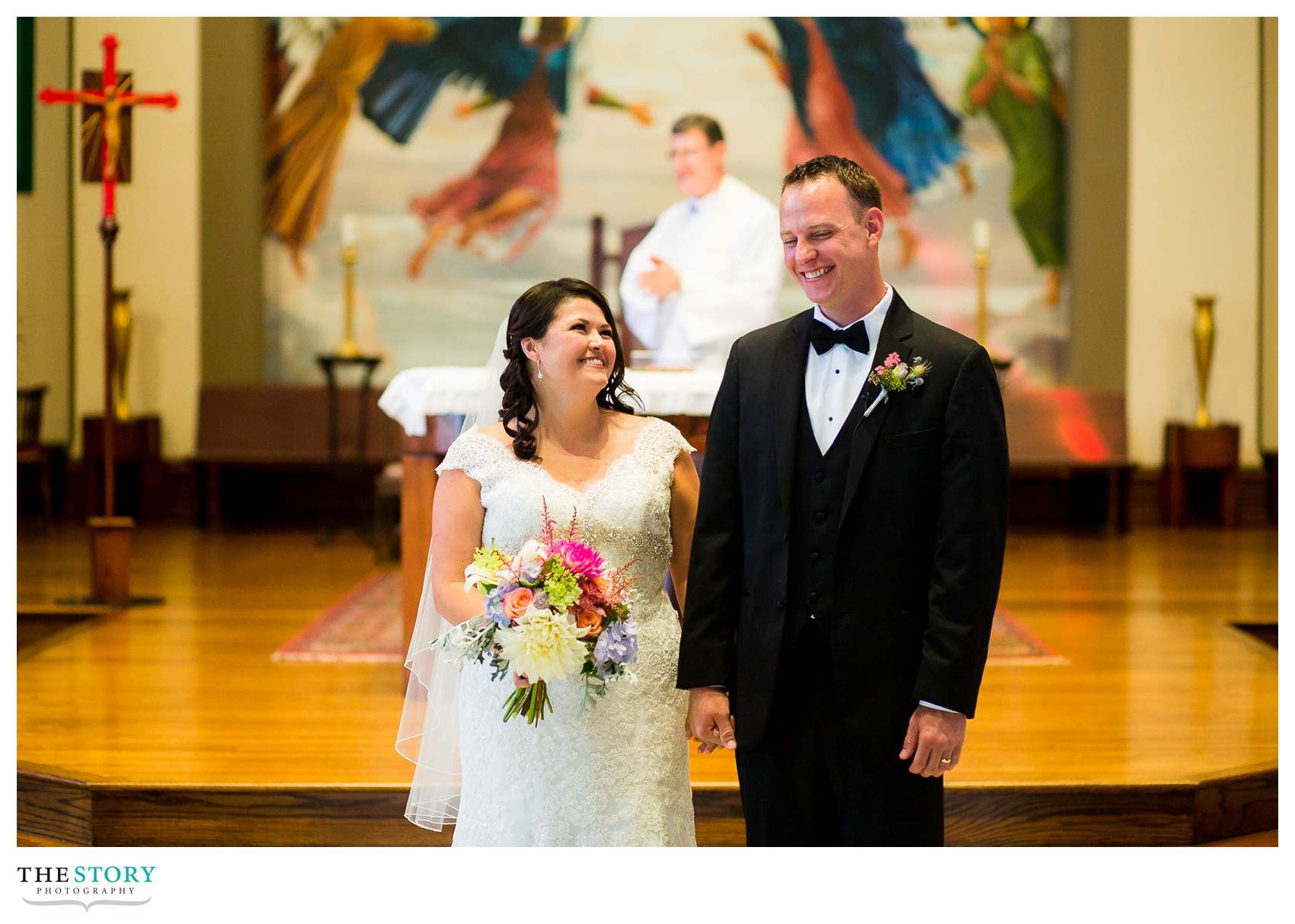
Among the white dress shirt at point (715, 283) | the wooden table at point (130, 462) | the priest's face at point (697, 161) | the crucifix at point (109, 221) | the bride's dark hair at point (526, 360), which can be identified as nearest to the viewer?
the bride's dark hair at point (526, 360)

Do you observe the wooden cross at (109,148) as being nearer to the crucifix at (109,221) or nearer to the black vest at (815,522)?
the crucifix at (109,221)

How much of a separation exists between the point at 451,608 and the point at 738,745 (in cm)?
70

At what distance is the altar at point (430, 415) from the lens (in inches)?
184

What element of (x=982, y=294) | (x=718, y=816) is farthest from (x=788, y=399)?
(x=982, y=294)

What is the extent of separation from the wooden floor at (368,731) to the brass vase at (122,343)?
3.12 meters

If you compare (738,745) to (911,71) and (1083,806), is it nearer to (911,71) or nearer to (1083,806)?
(1083,806)

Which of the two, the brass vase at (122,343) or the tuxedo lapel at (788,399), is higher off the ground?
the brass vase at (122,343)

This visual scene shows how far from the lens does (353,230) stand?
9875mm

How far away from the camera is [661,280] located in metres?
5.80

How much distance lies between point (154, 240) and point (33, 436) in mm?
1802

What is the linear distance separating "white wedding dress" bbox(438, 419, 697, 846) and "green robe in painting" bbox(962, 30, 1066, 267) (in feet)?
26.8

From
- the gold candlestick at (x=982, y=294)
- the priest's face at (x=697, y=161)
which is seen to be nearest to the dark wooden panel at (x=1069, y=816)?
the priest's face at (x=697, y=161)

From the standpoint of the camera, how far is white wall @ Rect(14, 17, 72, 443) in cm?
986

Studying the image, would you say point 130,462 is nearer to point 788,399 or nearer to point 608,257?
point 608,257
